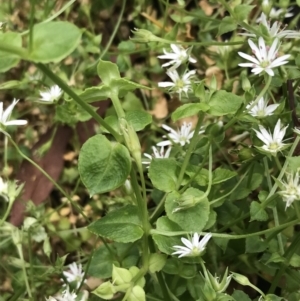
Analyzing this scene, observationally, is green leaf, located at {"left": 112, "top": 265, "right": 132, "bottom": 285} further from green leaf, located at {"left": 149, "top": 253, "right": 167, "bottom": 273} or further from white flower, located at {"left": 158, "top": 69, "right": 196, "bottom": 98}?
white flower, located at {"left": 158, "top": 69, "right": 196, "bottom": 98}

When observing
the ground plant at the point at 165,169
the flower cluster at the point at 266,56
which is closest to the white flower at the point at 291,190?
the ground plant at the point at 165,169

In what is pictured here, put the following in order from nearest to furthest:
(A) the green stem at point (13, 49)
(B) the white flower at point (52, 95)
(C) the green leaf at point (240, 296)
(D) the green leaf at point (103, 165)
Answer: (A) the green stem at point (13, 49) → (D) the green leaf at point (103, 165) → (C) the green leaf at point (240, 296) → (B) the white flower at point (52, 95)

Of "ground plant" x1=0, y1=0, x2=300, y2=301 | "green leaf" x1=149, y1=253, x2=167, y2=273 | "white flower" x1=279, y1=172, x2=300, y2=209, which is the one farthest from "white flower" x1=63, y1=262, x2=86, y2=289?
"white flower" x1=279, y1=172, x2=300, y2=209

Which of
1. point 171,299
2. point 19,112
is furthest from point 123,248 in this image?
point 19,112

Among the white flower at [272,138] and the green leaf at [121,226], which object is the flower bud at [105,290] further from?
the white flower at [272,138]

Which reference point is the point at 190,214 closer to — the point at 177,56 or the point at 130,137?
the point at 130,137

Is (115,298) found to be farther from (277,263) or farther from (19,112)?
(19,112)
